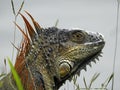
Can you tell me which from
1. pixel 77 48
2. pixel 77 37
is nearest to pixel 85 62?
pixel 77 48

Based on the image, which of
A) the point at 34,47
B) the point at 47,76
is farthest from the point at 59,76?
the point at 34,47

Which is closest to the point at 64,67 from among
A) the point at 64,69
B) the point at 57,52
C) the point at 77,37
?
the point at 64,69

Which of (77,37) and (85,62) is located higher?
(77,37)

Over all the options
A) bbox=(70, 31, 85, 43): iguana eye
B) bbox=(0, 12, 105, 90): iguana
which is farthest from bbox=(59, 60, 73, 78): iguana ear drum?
bbox=(70, 31, 85, 43): iguana eye

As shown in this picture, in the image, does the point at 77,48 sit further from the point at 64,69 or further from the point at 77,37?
the point at 64,69

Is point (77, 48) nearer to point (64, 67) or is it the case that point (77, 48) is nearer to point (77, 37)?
point (77, 37)

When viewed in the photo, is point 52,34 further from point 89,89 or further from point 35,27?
point 89,89

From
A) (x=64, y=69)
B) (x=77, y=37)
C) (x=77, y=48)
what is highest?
(x=77, y=37)
